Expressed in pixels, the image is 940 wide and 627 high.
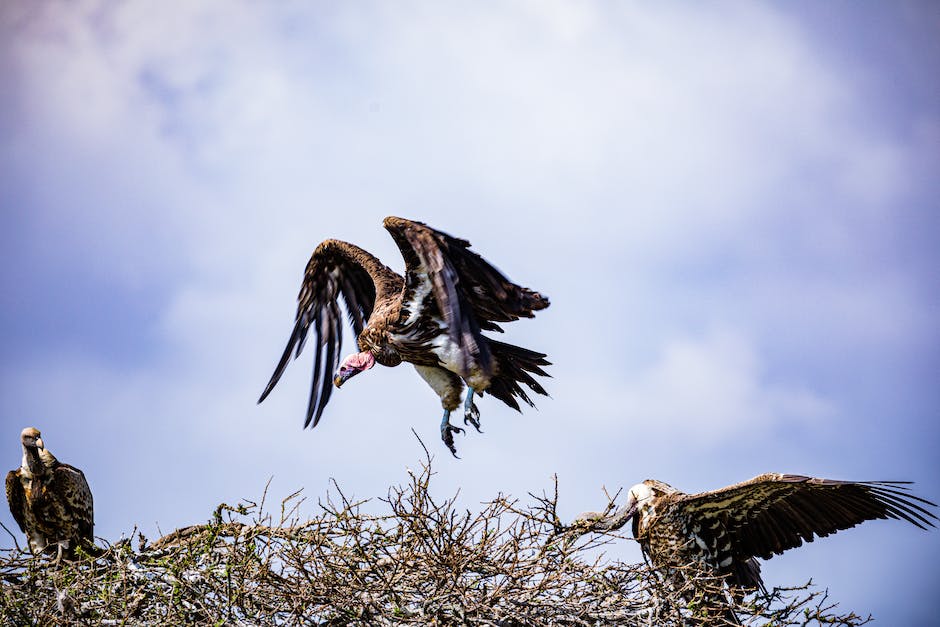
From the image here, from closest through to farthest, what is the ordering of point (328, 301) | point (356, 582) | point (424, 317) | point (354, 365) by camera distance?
1. point (356, 582)
2. point (424, 317)
3. point (354, 365)
4. point (328, 301)

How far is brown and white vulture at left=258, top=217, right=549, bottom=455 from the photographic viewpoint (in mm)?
5879

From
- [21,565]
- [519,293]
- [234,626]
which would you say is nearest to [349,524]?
[234,626]

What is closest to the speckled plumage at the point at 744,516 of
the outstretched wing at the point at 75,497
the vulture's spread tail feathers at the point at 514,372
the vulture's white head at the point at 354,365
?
the vulture's spread tail feathers at the point at 514,372

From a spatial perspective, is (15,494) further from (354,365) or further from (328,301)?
(328,301)

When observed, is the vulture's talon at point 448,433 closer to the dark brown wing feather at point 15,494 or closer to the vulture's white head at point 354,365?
the vulture's white head at point 354,365

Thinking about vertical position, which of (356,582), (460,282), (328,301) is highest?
(328,301)

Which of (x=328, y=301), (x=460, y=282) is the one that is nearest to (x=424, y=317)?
(x=460, y=282)

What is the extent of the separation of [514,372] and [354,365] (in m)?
1.17

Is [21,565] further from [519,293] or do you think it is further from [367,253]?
[367,253]

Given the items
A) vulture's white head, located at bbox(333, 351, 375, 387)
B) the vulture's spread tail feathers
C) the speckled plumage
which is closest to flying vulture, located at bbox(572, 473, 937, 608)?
the speckled plumage

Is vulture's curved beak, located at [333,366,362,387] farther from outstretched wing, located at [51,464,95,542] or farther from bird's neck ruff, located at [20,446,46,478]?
bird's neck ruff, located at [20,446,46,478]

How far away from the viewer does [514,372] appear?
6.87 meters

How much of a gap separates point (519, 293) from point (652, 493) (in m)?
1.46

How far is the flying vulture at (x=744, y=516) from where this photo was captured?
532 cm
